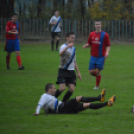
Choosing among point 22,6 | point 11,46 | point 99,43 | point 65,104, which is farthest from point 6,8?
point 65,104

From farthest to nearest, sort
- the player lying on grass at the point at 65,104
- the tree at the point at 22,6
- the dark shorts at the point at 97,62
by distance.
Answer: the tree at the point at 22,6, the dark shorts at the point at 97,62, the player lying on grass at the point at 65,104

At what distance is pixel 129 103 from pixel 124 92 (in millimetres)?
1192

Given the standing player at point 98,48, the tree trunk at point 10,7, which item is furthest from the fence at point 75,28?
the standing player at point 98,48

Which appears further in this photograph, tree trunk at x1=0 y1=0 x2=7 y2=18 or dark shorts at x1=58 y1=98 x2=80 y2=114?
tree trunk at x1=0 y1=0 x2=7 y2=18

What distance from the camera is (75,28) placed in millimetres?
23953

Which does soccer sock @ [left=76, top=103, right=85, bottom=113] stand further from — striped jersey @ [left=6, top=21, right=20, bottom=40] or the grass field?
striped jersey @ [left=6, top=21, right=20, bottom=40]

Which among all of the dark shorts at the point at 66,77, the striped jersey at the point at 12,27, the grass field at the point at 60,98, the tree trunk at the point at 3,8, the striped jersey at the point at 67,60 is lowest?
the grass field at the point at 60,98

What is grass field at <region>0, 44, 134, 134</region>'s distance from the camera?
543cm

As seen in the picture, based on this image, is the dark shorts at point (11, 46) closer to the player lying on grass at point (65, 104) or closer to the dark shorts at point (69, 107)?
the player lying on grass at point (65, 104)

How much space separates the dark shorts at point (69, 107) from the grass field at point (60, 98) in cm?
12

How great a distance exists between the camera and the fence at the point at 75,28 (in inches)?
935

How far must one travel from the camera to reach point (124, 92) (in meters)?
8.45

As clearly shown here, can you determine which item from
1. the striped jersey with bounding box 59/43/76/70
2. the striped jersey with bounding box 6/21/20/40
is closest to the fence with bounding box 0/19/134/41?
the striped jersey with bounding box 6/21/20/40

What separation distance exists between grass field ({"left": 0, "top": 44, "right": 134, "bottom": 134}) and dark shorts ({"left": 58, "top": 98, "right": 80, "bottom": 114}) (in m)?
0.12
